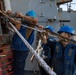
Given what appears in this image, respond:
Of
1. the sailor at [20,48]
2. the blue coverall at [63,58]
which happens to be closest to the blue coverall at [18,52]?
the sailor at [20,48]

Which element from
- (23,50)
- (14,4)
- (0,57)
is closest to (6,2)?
(23,50)

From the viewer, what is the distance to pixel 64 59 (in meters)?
2.87

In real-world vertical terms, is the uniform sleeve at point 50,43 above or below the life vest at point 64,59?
above

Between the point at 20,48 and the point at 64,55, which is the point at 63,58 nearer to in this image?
the point at 64,55

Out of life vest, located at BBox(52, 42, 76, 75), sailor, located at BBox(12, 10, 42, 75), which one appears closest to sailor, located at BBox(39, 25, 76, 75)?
life vest, located at BBox(52, 42, 76, 75)

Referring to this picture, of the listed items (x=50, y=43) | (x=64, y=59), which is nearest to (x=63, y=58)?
(x=64, y=59)

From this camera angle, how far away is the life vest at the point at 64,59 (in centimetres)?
282

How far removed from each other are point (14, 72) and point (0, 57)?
470 mm

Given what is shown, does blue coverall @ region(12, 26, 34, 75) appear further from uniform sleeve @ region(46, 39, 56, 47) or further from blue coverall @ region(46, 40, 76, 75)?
blue coverall @ region(46, 40, 76, 75)

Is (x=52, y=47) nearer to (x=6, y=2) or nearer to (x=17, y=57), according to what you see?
(x=17, y=57)

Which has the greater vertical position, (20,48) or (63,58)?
(20,48)

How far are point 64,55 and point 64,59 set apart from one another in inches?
1.9

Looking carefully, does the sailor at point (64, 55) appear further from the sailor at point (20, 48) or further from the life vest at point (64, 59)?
the sailor at point (20, 48)

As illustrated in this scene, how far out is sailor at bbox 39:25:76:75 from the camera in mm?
2820
